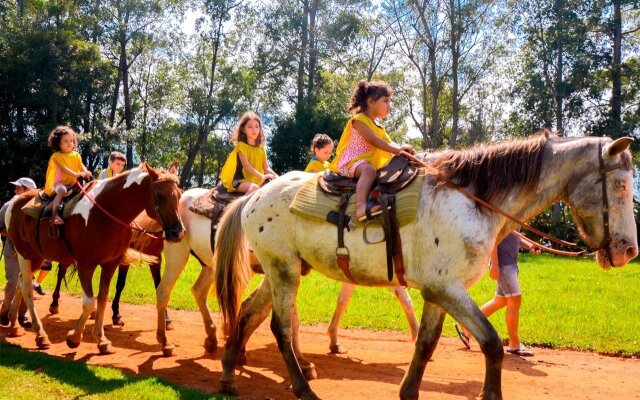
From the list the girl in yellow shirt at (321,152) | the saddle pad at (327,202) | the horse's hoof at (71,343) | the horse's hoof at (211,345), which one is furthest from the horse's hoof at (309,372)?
the girl in yellow shirt at (321,152)

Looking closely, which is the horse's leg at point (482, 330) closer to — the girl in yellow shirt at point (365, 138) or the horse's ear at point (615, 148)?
the girl in yellow shirt at point (365, 138)

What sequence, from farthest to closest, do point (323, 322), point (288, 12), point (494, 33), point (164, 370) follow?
point (288, 12) → point (494, 33) → point (323, 322) → point (164, 370)

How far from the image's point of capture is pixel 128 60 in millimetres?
41188

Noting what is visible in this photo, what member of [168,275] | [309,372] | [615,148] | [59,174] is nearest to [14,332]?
[59,174]

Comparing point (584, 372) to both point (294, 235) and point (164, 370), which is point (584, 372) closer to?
point (294, 235)

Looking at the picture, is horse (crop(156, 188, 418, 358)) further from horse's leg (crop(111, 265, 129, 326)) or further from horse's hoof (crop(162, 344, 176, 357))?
horse's leg (crop(111, 265, 129, 326))

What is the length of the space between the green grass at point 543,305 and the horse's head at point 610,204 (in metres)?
4.88

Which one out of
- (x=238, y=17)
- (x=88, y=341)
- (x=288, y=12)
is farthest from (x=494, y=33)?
(x=88, y=341)

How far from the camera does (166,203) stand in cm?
723

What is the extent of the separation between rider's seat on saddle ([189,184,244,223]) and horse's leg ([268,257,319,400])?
2.16 meters

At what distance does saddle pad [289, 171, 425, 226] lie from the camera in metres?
4.85

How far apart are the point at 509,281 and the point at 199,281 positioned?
4315 mm

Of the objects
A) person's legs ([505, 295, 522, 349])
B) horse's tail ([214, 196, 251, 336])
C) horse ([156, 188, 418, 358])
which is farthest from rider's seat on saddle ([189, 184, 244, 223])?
person's legs ([505, 295, 522, 349])

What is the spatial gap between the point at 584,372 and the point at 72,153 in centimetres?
778
